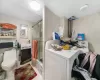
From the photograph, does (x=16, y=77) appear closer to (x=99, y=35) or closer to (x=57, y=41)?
(x=57, y=41)

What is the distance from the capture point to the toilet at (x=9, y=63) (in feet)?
4.99

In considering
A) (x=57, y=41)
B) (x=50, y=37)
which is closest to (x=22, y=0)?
(x=50, y=37)

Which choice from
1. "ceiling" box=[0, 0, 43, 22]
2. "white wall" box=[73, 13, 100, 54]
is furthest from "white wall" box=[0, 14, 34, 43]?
"white wall" box=[73, 13, 100, 54]

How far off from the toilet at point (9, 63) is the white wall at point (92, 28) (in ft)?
7.09

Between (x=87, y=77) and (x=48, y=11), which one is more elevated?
(x=48, y=11)

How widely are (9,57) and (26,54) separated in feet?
2.24

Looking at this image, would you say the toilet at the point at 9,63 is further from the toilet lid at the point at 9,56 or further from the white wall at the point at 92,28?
the white wall at the point at 92,28

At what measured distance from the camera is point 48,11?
1420mm

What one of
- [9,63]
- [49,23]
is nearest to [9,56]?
[9,63]

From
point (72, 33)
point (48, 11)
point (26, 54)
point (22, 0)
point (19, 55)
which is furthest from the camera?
point (26, 54)

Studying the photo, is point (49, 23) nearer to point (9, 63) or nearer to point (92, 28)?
point (92, 28)

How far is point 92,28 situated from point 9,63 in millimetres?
2395

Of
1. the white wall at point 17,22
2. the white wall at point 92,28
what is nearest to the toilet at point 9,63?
the white wall at point 17,22

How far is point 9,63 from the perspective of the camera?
5.30 feet
